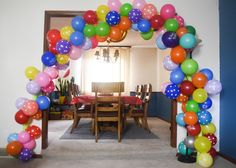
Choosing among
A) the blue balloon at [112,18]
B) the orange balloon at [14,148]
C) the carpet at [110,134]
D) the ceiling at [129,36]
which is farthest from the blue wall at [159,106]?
the orange balloon at [14,148]

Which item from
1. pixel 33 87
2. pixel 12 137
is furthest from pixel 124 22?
pixel 12 137

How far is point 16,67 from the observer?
10.6 feet

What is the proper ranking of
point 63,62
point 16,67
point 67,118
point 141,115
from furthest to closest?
point 67,118 → point 141,115 → point 16,67 → point 63,62

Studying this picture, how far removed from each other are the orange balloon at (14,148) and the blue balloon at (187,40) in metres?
2.32

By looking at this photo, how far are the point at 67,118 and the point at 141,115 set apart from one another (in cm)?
269

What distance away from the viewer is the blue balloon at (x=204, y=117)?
9.34 feet

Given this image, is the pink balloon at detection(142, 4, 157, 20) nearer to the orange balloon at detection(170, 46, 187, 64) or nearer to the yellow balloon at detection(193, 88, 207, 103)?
the orange balloon at detection(170, 46, 187, 64)

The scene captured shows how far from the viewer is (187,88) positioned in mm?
2846

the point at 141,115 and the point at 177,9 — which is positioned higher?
the point at 177,9

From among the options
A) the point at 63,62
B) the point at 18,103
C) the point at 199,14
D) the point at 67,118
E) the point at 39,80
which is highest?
the point at 199,14

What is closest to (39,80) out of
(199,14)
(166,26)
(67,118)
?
(166,26)

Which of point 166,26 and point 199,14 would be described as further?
point 199,14

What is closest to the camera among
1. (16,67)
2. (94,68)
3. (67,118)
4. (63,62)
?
(63,62)

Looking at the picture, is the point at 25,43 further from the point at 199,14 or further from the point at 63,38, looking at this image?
the point at 199,14
